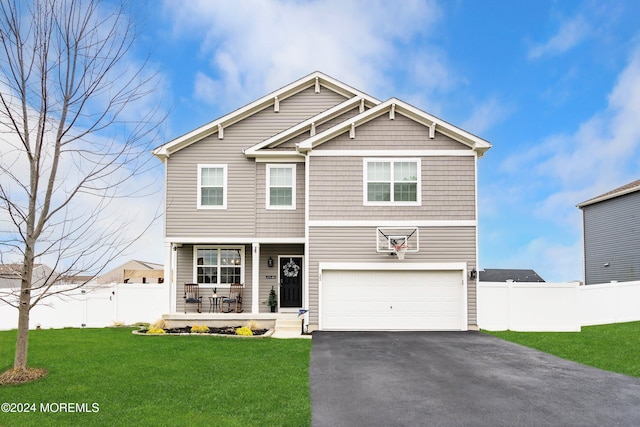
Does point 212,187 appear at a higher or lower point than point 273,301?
higher

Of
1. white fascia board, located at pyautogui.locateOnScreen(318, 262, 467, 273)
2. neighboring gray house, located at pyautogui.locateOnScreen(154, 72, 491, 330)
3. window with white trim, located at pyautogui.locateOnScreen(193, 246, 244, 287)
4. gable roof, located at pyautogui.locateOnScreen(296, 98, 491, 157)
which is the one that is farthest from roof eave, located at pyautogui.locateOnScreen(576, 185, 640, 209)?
window with white trim, located at pyautogui.locateOnScreen(193, 246, 244, 287)

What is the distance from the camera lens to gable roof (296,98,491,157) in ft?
48.9

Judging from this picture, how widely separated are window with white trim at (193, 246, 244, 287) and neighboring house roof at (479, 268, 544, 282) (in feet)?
66.6

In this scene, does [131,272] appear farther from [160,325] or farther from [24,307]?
[24,307]

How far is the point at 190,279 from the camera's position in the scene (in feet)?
55.2

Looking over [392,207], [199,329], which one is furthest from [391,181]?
[199,329]

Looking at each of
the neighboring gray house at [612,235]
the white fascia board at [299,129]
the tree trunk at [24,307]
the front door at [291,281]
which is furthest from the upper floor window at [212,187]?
the neighboring gray house at [612,235]

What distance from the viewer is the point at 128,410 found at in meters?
6.31

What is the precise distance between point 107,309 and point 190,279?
3355 millimetres

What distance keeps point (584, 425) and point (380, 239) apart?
9.19 metres

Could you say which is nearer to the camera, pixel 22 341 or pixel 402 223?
pixel 22 341

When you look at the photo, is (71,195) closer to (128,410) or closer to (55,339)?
(128,410)

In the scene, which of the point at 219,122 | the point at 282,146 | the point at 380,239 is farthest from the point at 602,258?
the point at 219,122

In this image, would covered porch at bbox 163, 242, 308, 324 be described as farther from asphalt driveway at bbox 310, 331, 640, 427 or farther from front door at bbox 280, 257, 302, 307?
asphalt driveway at bbox 310, 331, 640, 427
